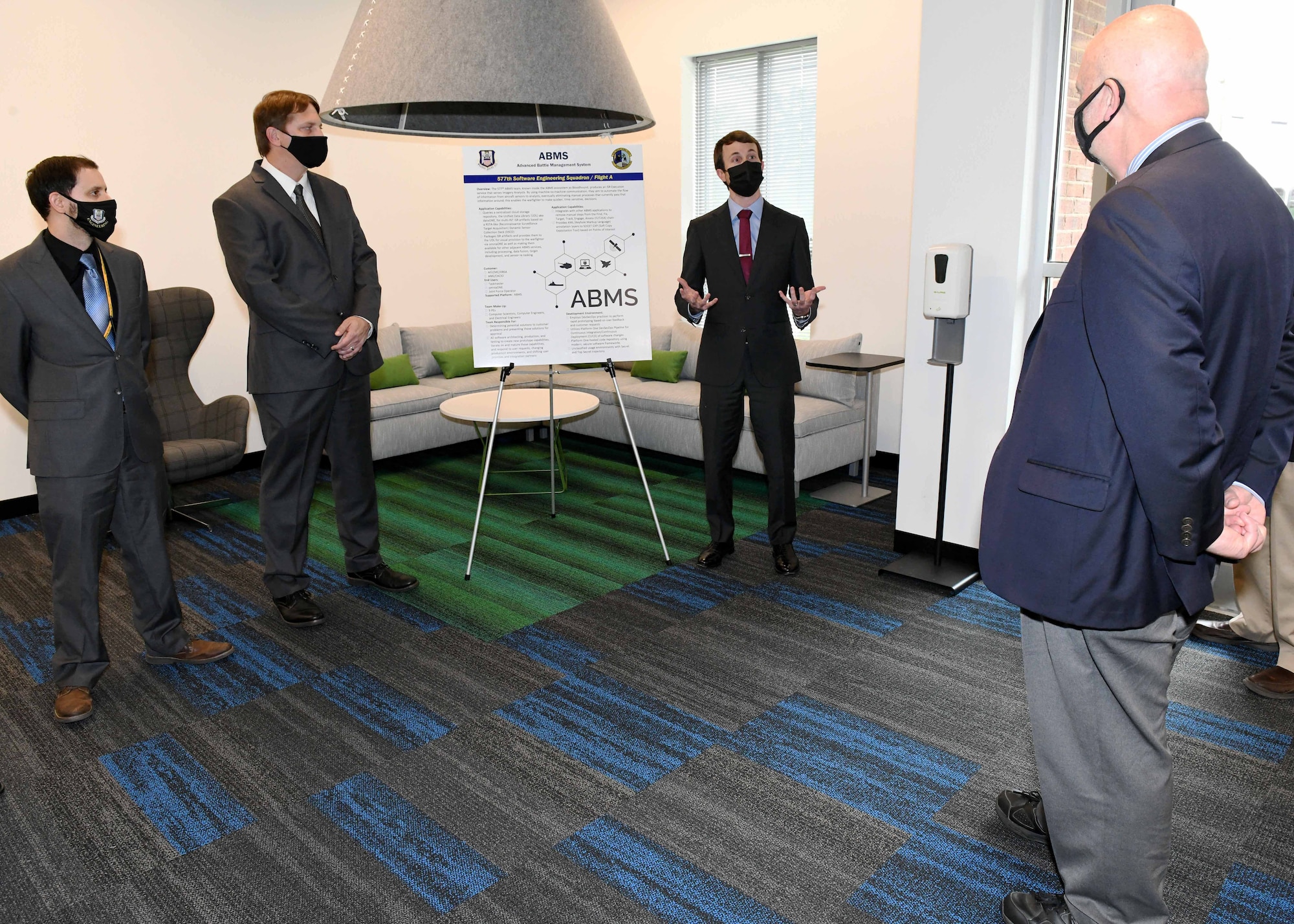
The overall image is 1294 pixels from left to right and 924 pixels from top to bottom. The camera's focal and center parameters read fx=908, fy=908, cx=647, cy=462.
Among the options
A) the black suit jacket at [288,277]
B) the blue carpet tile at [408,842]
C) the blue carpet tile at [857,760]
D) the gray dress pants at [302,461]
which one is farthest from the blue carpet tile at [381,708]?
the black suit jacket at [288,277]

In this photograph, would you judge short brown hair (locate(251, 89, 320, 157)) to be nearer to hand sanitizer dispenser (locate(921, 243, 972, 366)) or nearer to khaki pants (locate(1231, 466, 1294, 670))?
hand sanitizer dispenser (locate(921, 243, 972, 366))

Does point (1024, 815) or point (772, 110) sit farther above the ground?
point (772, 110)

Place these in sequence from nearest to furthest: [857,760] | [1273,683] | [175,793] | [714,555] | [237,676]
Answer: [175,793] → [857,760] → [1273,683] → [237,676] → [714,555]

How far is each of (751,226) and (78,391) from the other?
8.89 feet

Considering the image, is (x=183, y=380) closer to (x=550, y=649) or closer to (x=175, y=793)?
(x=550, y=649)

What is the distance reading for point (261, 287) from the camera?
3381mm

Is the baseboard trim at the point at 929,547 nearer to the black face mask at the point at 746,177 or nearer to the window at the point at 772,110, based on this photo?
the black face mask at the point at 746,177

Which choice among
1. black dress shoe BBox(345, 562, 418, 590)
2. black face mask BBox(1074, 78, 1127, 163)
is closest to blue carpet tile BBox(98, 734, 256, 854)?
black dress shoe BBox(345, 562, 418, 590)

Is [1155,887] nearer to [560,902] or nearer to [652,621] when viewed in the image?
[560,902]

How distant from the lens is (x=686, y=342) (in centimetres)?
644

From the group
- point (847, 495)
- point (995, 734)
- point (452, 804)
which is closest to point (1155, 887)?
point (995, 734)

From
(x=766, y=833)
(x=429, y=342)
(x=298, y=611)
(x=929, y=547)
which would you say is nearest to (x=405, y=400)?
(x=429, y=342)

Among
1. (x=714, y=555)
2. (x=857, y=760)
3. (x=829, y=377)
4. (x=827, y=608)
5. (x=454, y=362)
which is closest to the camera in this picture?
(x=857, y=760)

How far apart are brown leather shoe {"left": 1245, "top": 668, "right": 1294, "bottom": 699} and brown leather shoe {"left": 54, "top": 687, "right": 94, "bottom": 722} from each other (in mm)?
3812
